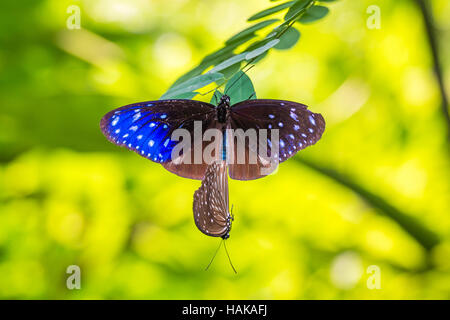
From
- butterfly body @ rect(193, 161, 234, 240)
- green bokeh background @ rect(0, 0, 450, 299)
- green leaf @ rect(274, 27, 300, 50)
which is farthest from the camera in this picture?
green bokeh background @ rect(0, 0, 450, 299)

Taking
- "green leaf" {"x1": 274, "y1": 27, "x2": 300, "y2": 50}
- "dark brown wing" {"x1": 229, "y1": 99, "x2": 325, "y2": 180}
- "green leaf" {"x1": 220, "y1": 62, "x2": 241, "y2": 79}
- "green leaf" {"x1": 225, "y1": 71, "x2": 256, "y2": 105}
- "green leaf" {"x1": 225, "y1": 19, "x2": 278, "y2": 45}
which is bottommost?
"dark brown wing" {"x1": 229, "y1": 99, "x2": 325, "y2": 180}

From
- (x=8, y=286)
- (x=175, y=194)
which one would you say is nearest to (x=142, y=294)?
(x=175, y=194)

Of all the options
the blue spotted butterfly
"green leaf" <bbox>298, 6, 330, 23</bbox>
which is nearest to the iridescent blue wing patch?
the blue spotted butterfly

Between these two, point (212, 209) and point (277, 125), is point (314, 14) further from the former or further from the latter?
point (212, 209)

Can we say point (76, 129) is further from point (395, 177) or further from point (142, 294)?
point (395, 177)

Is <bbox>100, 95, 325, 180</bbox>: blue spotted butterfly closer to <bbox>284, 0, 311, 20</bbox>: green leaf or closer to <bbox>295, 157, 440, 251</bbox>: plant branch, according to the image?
<bbox>284, 0, 311, 20</bbox>: green leaf

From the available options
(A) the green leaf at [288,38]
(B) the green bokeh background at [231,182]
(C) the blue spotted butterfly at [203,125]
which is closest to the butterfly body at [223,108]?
(C) the blue spotted butterfly at [203,125]
